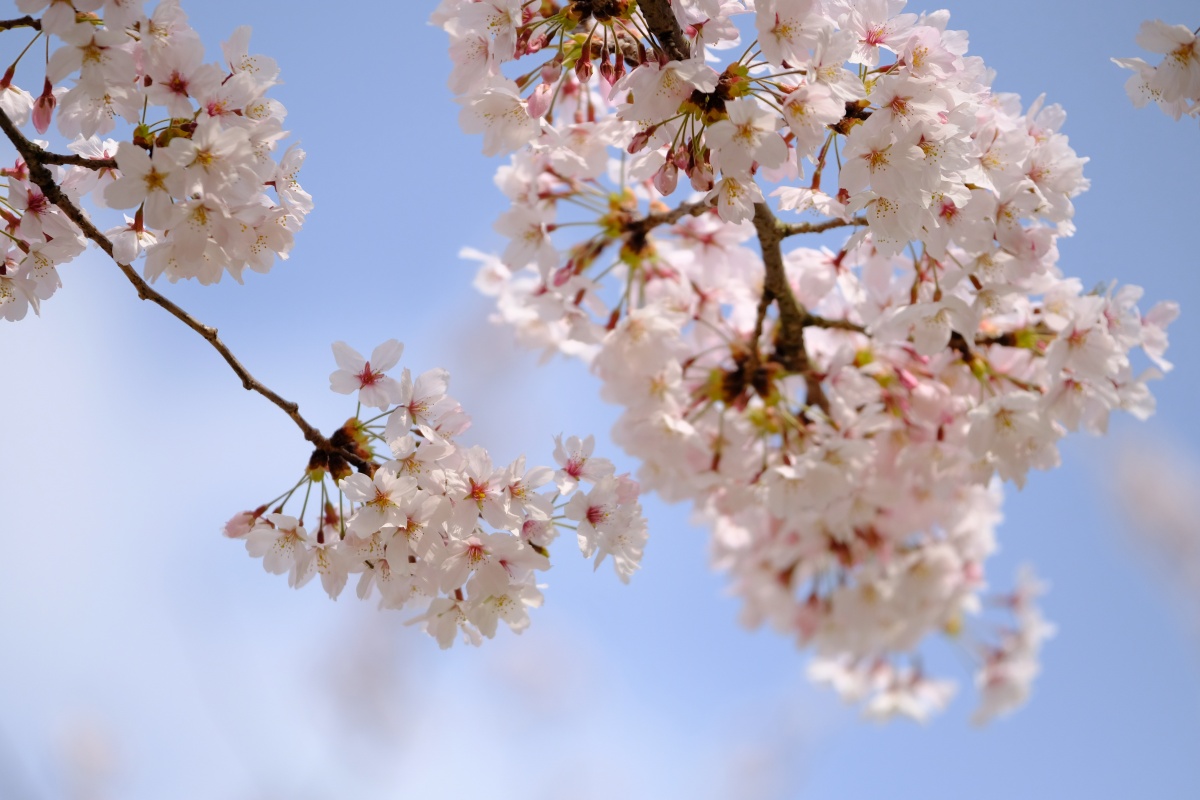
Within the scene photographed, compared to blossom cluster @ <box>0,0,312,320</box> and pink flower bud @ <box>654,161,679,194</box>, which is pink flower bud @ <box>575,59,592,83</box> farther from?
blossom cluster @ <box>0,0,312,320</box>

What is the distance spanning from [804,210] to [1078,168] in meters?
0.66

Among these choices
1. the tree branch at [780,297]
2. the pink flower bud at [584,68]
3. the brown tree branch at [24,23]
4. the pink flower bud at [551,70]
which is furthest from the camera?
the tree branch at [780,297]

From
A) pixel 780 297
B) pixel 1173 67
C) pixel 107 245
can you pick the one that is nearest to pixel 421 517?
pixel 107 245

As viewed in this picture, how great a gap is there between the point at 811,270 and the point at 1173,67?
1095 mm

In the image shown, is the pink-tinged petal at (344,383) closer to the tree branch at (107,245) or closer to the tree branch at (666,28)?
the tree branch at (107,245)

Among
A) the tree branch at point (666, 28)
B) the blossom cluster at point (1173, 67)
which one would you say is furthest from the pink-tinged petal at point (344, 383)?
the blossom cluster at point (1173, 67)

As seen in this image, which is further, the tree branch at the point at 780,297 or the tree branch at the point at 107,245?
the tree branch at the point at 780,297

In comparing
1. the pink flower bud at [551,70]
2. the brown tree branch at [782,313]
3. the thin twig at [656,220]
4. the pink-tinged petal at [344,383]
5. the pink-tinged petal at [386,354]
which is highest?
the thin twig at [656,220]

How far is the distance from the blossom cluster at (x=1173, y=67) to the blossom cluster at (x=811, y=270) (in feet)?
0.95

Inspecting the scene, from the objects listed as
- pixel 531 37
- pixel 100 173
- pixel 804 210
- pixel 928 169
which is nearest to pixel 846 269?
pixel 804 210

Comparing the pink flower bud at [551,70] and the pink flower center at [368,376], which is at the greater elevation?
the pink flower bud at [551,70]

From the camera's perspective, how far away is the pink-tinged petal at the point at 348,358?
194 centimetres

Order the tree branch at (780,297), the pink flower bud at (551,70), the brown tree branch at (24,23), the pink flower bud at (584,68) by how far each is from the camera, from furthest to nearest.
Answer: the tree branch at (780,297), the pink flower bud at (551,70), the pink flower bud at (584,68), the brown tree branch at (24,23)

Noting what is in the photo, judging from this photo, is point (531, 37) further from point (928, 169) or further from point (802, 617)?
point (802, 617)
